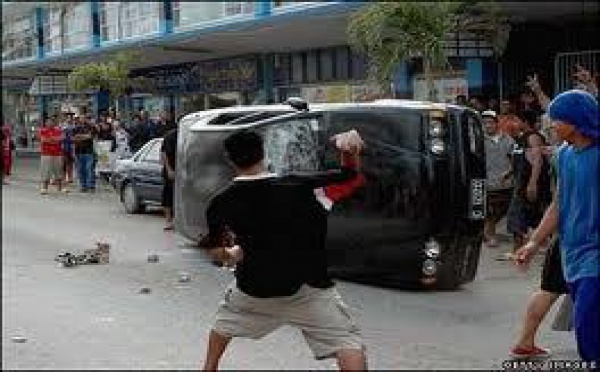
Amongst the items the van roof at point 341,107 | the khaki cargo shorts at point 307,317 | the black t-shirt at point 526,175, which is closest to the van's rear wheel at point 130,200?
the van roof at point 341,107

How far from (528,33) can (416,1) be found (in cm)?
791

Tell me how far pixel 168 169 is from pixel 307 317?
8763mm

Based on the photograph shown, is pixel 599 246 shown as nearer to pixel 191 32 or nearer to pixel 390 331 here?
pixel 390 331

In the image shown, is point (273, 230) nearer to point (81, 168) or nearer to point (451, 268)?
point (451, 268)

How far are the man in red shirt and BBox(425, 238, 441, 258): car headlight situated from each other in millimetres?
14289

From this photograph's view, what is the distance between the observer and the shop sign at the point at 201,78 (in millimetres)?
29141

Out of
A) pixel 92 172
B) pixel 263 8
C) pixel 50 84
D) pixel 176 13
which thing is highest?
pixel 176 13

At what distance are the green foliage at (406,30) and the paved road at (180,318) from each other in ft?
13.7

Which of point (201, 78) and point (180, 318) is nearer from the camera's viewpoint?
point (180, 318)

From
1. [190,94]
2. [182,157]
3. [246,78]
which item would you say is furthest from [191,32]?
[182,157]

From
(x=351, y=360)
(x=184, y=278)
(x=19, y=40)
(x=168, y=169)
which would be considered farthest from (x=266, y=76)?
(x=351, y=360)

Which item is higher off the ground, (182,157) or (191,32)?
(191,32)

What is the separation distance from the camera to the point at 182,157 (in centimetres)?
1145

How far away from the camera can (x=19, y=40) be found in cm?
4125
